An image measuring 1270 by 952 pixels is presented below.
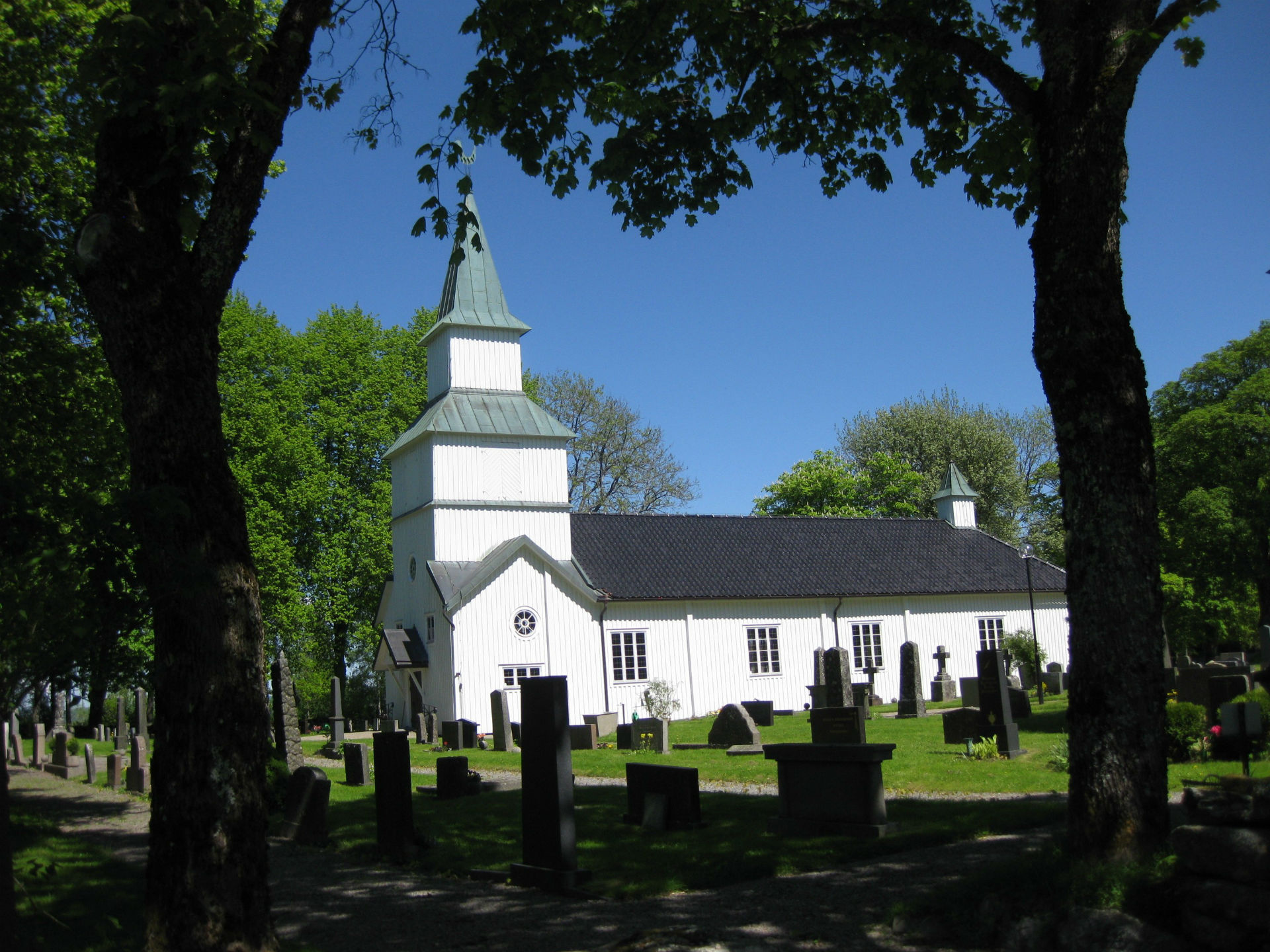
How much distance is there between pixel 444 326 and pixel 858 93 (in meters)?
25.7

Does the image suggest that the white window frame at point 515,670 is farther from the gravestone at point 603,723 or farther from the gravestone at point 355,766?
the gravestone at point 355,766

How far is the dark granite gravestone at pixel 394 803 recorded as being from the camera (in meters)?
11.6

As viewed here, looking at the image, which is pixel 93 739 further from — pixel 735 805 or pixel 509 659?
pixel 735 805

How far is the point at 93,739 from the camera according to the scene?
37250 millimetres

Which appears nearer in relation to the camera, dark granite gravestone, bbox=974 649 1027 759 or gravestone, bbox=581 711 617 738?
dark granite gravestone, bbox=974 649 1027 759

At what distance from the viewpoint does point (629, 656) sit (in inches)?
1336

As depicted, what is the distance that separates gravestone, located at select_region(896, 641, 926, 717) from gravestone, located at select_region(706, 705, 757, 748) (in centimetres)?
770

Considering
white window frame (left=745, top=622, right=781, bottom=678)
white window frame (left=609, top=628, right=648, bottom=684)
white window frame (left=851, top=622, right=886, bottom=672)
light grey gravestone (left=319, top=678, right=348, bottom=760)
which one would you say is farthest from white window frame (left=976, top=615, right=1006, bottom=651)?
light grey gravestone (left=319, top=678, right=348, bottom=760)

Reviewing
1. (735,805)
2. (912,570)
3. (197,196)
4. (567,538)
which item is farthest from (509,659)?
(197,196)

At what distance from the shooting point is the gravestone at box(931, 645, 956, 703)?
3456 cm

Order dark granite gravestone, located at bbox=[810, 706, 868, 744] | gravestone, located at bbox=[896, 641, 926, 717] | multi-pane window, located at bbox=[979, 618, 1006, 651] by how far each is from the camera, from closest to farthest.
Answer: dark granite gravestone, located at bbox=[810, 706, 868, 744] < gravestone, located at bbox=[896, 641, 926, 717] < multi-pane window, located at bbox=[979, 618, 1006, 651]

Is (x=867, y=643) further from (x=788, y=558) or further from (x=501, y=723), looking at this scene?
(x=501, y=723)

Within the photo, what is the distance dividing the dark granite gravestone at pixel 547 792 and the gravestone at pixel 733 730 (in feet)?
37.5

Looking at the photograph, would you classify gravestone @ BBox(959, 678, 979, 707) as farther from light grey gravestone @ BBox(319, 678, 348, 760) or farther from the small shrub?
light grey gravestone @ BBox(319, 678, 348, 760)
